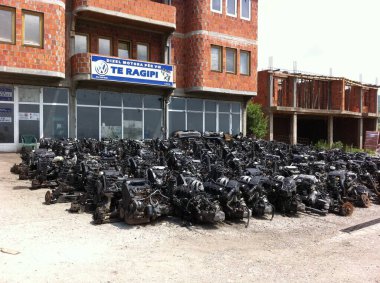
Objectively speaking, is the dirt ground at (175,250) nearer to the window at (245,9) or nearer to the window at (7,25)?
the window at (7,25)

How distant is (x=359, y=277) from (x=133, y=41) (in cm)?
2024

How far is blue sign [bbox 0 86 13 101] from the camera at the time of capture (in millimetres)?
18803

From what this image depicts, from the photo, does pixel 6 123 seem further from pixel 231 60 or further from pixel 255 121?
pixel 255 121

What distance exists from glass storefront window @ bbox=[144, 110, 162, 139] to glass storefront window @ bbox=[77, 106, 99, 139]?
329 centimetres

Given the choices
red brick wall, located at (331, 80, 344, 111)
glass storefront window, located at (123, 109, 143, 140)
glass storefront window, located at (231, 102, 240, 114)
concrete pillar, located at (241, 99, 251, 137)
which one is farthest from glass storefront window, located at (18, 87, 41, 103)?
red brick wall, located at (331, 80, 344, 111)

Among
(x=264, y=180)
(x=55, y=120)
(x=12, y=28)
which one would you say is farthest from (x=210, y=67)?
(x=264, y=180)

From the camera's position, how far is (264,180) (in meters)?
11.1

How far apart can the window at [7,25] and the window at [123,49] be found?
647cm

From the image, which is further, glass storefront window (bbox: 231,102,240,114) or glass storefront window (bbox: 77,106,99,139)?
glass storefront window (bbox: 231,102,240,114)

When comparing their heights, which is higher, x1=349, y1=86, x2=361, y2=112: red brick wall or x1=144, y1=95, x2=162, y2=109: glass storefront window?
x1=349, y1=86, x2=361, y2=112: red brick wall

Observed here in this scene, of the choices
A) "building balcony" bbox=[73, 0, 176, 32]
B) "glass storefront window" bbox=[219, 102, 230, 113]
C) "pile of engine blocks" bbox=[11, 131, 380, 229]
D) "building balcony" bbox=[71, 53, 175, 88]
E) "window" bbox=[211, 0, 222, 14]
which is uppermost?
"window" bbox=[211, 0, 222, 14]

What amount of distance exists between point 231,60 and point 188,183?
18.2 m

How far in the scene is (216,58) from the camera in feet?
83.9

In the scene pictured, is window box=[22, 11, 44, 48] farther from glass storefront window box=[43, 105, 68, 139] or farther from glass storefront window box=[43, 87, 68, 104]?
glass storefront window box=[43, 105, 68, 139]
